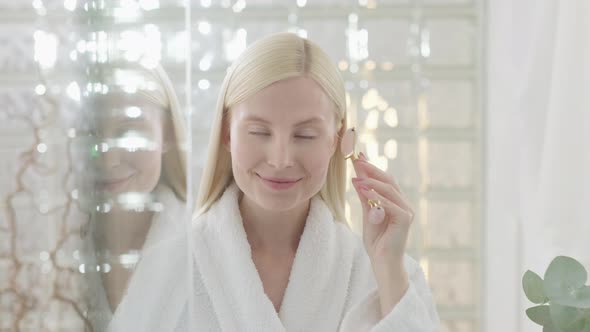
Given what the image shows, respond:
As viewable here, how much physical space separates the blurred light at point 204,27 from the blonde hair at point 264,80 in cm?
23

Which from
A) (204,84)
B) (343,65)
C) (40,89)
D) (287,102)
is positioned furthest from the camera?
(343,65)

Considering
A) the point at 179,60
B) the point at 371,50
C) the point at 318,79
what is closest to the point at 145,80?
the point at 179,60

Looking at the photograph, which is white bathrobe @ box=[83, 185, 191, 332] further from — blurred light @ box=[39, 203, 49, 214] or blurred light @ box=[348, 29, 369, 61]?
blurred light @ box=[348, 29, 369, 61]

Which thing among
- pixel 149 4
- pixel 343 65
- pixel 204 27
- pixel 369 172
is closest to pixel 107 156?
pixel 149 4

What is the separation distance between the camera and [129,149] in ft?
1.80

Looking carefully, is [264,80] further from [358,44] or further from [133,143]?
[358,44]

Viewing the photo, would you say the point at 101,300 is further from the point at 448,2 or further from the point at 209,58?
the point at 448,2

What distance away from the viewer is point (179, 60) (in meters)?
0.57

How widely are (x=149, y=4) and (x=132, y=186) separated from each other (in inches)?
5.8

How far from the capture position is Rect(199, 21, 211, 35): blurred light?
0.87 meters

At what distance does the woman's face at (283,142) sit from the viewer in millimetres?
621

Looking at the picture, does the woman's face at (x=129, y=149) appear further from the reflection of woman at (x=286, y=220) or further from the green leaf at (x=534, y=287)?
the green leaf at (x=534, y=287)

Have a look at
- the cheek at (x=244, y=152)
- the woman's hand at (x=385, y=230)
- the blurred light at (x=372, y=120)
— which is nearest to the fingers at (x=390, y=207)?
the woman's hand at (x=385, y=230)

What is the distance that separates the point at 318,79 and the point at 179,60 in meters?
0.13
